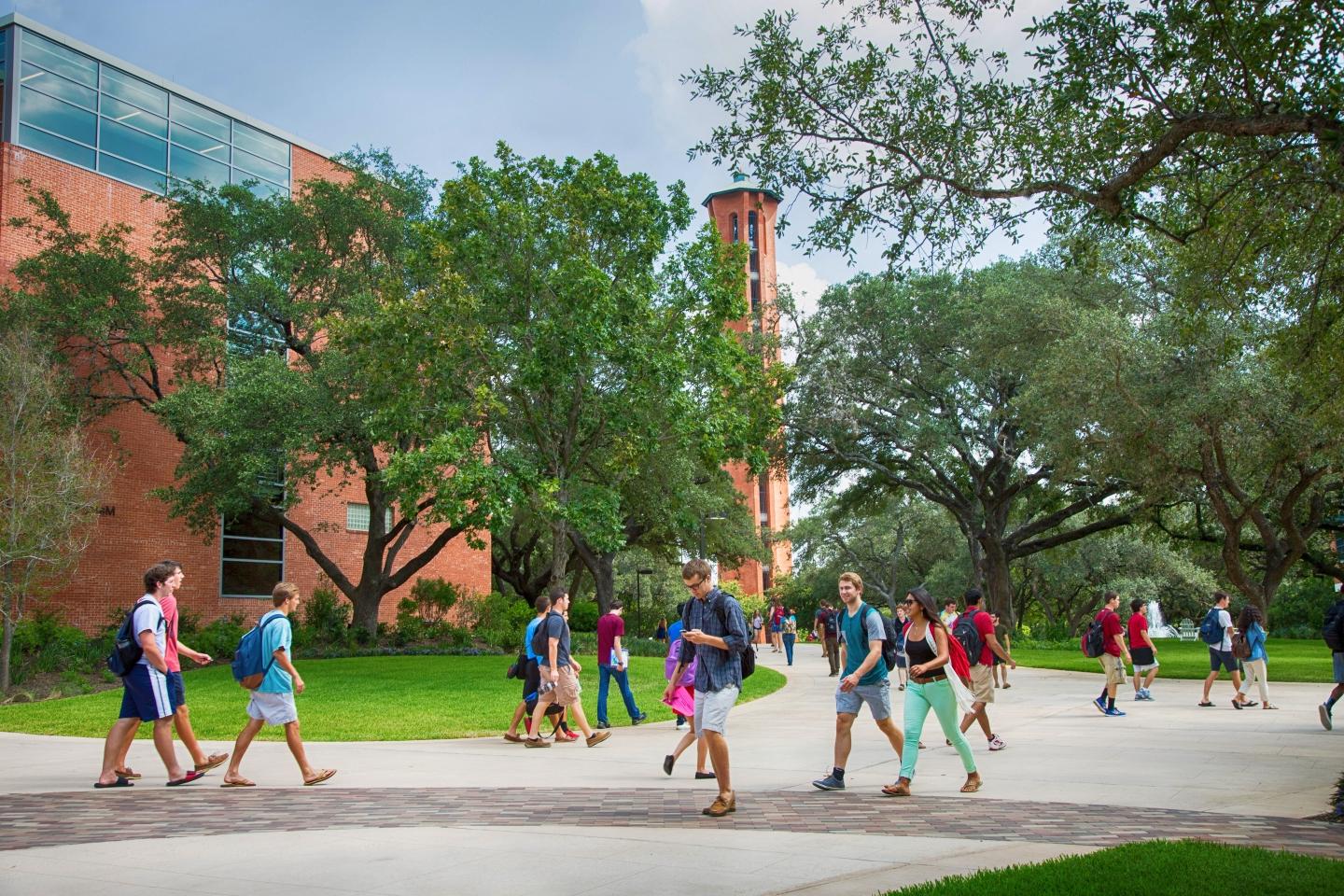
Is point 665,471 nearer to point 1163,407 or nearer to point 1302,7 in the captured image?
point 1163,407

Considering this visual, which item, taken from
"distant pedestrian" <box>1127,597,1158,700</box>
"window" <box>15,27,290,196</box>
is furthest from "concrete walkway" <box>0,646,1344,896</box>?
"window" <box>15,27,290,196</box>

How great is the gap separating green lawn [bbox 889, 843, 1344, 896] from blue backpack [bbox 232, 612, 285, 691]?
6.06m

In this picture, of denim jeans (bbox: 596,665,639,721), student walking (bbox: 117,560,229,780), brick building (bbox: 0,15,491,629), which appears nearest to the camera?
student walking (bbox: 117,560,229,780)

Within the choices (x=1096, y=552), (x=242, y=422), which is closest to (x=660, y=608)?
(x=1096, y=552)

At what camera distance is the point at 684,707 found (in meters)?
10.9

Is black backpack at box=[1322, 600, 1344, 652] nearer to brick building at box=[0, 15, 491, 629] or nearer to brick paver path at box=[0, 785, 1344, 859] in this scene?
brick paver path at box=[0, 785, 1344, 859]

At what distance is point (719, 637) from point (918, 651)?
1829 millimetres

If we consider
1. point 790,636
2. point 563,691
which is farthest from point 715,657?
point 790,636

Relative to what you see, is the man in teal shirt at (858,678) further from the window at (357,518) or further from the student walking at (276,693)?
the window at (357,518)

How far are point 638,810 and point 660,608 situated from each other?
5040 cm

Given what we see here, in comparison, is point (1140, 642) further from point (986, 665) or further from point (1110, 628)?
point (986, 665)

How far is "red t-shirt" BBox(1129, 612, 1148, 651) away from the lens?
55.0 ft

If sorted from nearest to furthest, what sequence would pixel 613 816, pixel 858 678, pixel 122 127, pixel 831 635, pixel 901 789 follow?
pixel 613 816
pixel 901 789
pixel 858 678
pixel 831 635
pixel 122 127

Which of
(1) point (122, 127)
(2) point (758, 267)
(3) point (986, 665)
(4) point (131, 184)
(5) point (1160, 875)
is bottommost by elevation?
Result: (5) point (1160, 875)
